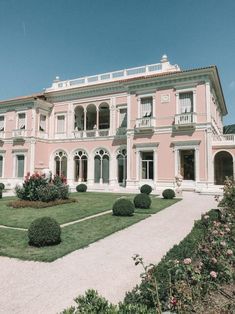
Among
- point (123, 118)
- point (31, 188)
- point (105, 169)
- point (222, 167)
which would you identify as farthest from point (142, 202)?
point (222, 167)

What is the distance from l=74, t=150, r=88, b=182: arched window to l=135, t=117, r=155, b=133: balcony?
7530 millimetres

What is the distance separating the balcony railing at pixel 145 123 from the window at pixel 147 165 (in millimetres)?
2527

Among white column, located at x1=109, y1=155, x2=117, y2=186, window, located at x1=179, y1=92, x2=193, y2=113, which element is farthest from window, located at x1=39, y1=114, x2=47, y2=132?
window, located at x1=179, y1=92, x2=193, y2=113

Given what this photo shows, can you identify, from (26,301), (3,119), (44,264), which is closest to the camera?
(26,301)

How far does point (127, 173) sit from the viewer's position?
25.5m

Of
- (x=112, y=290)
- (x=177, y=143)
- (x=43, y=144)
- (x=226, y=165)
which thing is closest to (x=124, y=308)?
(x=112, y=290)

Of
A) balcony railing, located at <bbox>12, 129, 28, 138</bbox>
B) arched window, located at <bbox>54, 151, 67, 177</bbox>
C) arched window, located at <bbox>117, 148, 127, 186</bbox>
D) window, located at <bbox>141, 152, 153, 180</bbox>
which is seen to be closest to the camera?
window, located at <bbox>141, 152, 153, 180</bbox>

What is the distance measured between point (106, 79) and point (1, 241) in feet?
80.1

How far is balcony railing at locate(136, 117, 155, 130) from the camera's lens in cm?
2453

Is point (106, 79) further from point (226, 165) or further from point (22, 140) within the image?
point (226, 165)

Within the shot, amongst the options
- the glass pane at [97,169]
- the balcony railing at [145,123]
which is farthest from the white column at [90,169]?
the balcony railing at [145,123]

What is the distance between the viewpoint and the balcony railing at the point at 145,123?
24531mm

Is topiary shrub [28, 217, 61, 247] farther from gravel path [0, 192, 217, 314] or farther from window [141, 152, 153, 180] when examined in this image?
window [141, 152, 153, 180]

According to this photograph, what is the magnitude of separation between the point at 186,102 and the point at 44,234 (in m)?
19.6
